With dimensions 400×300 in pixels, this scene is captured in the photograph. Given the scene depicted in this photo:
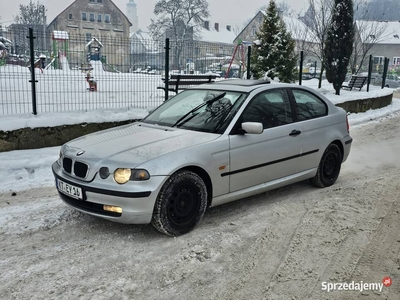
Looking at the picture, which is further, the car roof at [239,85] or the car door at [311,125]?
the car door at [311,125]

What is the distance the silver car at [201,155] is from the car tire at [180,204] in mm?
10

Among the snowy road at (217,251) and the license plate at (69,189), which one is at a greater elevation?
the license plate at (69,189)

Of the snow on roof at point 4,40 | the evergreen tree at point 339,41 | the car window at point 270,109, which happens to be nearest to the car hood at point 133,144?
the car window at point 270,109

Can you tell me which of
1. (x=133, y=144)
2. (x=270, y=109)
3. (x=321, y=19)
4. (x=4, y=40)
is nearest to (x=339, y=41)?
(x=321, y=19)

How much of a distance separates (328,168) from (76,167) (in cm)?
365

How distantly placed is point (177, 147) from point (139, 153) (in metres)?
0.40

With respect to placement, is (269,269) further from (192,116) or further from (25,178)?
(25,178)

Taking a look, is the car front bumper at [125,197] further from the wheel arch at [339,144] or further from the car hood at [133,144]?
the wheel arch at [339,144]

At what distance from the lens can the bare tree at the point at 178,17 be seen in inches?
2127

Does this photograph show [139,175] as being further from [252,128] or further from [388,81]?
[388,81]

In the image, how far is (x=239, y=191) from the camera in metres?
4.62

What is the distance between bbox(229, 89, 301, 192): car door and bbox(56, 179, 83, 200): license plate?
1636 millimetres

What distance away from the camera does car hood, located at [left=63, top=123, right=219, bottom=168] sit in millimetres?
3924

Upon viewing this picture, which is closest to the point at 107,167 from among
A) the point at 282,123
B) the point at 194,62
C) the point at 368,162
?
the point at 282,123
